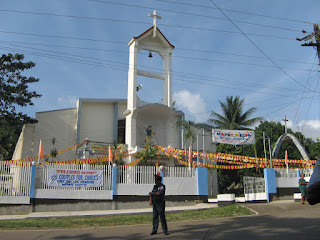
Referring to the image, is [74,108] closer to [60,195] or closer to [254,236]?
[60,195]

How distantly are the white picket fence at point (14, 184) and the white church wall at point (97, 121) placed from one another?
41.8 ft

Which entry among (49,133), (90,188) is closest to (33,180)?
(90,188)

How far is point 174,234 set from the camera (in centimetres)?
798

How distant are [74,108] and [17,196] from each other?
47.1 feet

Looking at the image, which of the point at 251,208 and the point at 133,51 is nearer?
the point at 251,208

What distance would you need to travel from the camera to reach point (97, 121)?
28.0 meters

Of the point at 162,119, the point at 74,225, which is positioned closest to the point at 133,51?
the point at 162,119

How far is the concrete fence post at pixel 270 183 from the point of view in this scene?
1753 cm

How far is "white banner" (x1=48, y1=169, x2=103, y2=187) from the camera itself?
14.9 meters

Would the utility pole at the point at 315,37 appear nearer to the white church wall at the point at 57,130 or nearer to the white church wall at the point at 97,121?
the white church wall at the point at 97,121

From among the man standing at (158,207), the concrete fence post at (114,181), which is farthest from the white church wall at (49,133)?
the man standing at (158,207)

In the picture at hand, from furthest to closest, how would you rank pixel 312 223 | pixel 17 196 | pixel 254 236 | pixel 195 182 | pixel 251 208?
pixel 195 182 → pixel 17 196 → pixel 251 208 → pixel 312 223 → pixel 254 236

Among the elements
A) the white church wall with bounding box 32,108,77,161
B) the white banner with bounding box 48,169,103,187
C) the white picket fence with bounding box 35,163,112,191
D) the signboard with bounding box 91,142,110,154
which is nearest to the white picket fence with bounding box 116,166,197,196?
the white picket fence with bounding box 35,163,112,191

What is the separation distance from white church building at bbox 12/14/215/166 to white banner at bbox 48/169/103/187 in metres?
6.77
